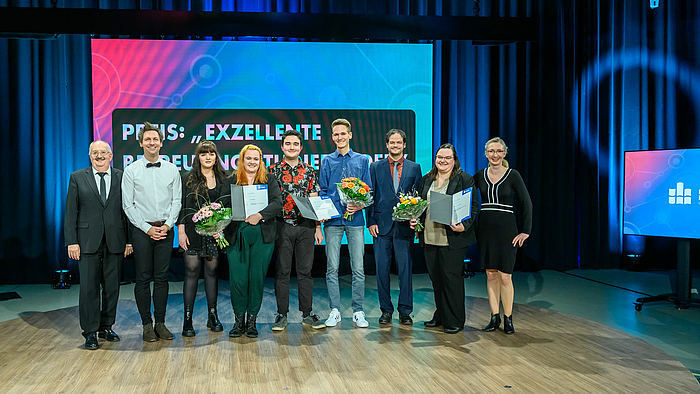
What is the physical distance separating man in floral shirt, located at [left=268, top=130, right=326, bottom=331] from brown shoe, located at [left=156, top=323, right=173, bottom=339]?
0.80 meters

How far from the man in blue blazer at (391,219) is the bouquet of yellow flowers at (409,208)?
0.86 feet

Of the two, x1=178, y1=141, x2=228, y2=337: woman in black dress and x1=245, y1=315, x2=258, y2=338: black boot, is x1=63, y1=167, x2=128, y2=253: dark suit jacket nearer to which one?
x1=178, y1=141, x2=228, y2=337: woman in black dress

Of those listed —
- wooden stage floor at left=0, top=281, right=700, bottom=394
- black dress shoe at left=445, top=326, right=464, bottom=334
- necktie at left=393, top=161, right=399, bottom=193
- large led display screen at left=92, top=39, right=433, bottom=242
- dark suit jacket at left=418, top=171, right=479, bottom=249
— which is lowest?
wooden stage floor at left=0, top=281, right=700, bottom=394

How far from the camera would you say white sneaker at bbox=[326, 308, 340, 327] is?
4.25m

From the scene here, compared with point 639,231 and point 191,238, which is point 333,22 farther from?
point 639,231

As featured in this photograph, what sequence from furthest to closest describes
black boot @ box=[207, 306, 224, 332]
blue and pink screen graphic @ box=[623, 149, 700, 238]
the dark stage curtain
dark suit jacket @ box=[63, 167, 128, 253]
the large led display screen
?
the dark stage curtain → the large led display screen → blue and pink screen graphic @ box=[623, 149, 700, 238] → black boot @ box=[207, 306, 224, 332] → dark suit jacket @ box=[63, 167, 128, 253]

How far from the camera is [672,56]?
7395 millimetres

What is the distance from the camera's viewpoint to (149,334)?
389 centimetres

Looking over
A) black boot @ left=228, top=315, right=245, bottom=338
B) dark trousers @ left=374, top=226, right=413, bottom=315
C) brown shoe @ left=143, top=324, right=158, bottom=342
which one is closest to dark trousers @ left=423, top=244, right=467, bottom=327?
dark trousers @ left=374, top=226, right=413, bottom=315

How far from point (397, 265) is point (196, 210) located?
1693 mm

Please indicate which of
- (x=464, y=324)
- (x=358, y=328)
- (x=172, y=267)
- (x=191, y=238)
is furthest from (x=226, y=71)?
(x=464, y=324)

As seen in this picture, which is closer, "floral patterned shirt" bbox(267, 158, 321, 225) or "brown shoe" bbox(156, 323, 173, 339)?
"brown shoe" bbox(156, 323, 173, 339)

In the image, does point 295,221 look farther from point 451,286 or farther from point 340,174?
point 451,286

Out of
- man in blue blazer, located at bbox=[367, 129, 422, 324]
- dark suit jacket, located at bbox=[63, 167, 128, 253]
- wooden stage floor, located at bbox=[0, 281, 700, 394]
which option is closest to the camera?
wooden stage floor, located at bbox=[0, 281, 700, 394]
